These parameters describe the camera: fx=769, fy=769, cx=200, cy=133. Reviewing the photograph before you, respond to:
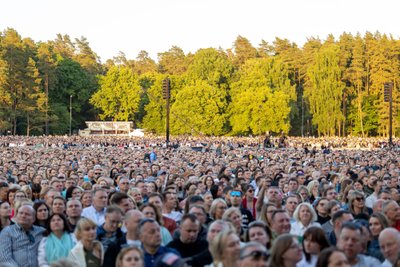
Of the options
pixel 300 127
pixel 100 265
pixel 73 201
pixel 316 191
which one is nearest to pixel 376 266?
pixel 100 265

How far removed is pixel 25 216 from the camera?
8.66 m

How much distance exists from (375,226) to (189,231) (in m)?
2.30

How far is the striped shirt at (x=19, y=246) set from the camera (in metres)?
8.51

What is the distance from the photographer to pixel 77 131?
102375 millimetres

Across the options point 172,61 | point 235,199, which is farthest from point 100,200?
point 172,61

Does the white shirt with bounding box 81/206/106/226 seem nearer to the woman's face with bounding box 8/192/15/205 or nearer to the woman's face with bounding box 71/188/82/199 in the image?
the woman's face with bounding box 71/188/82/199

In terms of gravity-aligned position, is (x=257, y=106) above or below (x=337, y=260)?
above

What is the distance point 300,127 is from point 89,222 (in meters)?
96.1

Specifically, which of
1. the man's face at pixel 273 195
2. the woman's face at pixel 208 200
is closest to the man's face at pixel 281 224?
the man's face at pixel 273 195

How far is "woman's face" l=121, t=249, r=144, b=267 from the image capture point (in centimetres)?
598

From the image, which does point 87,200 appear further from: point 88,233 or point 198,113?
point 198,113

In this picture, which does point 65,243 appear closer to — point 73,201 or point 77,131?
point 73,201

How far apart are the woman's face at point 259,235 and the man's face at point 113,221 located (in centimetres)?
182

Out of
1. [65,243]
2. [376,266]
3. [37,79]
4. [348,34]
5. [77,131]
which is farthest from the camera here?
[348,34]
